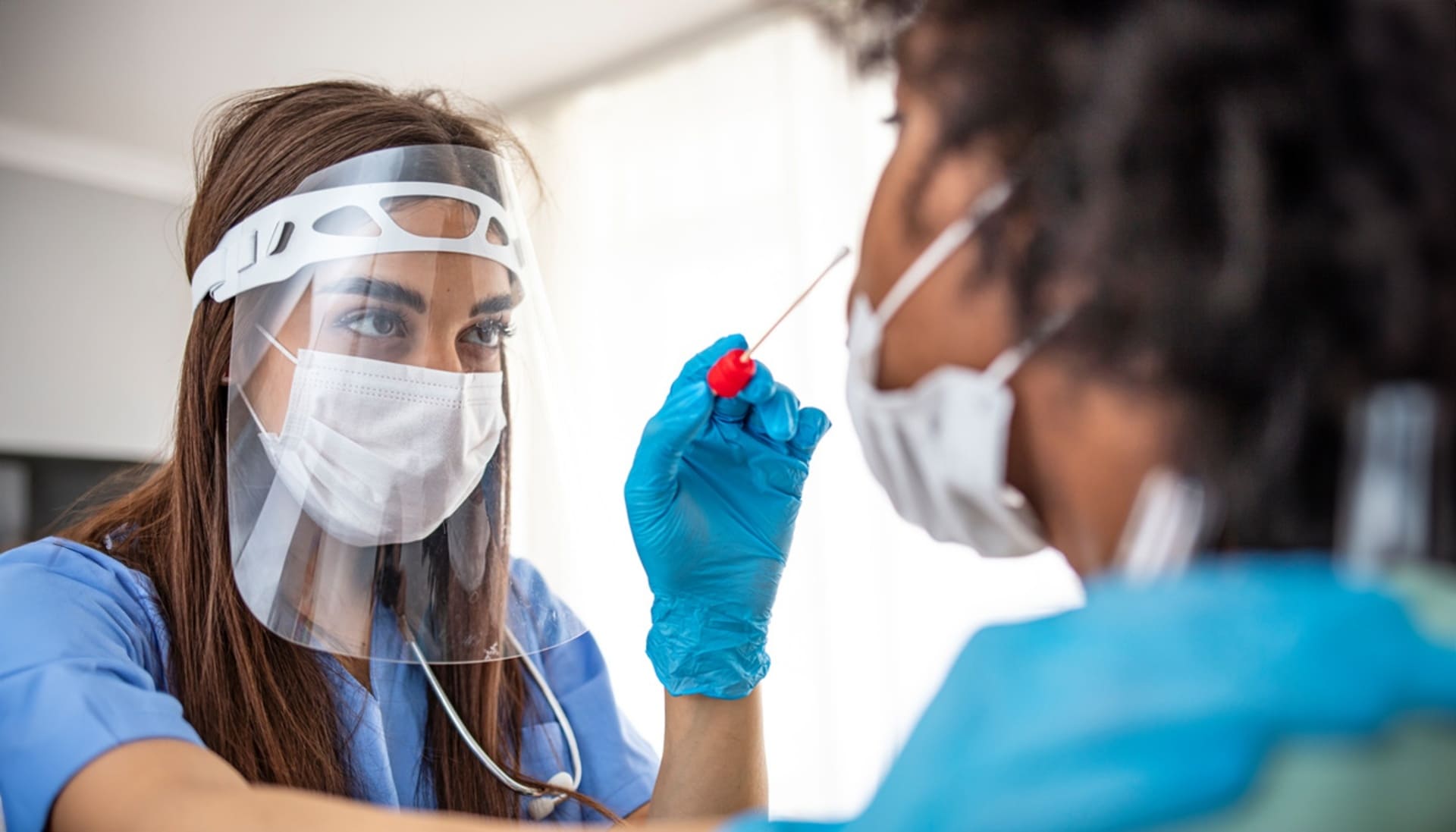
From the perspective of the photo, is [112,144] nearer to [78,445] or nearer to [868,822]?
[78,445]

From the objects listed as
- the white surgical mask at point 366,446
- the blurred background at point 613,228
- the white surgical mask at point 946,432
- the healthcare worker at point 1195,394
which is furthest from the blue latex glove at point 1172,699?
the blurred background at point 613,228

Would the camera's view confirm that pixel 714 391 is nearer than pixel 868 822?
No

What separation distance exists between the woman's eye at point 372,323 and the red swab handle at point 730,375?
0.32 m

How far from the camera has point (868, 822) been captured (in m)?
0.52

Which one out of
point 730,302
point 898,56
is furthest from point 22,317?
point 898,56

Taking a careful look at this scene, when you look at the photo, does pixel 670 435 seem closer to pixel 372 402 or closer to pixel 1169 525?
pixel 372 402

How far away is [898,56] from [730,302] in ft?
8.57

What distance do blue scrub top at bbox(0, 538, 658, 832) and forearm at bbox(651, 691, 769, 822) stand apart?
0.35ft

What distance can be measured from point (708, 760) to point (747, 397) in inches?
15.0

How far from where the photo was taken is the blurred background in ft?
9.60

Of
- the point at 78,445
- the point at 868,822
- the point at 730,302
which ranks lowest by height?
the point at 78,445

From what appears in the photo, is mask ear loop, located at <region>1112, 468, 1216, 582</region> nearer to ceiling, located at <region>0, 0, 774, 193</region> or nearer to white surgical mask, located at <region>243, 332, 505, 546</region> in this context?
white surgical mask, located at <region>243, 332, 505, 546</region>

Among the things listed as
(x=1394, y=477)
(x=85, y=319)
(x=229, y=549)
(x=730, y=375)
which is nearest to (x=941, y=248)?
(x=1394, y=477)

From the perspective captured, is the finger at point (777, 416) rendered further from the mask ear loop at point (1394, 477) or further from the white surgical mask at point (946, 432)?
the mask ear loop at point (1394, 477)
